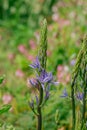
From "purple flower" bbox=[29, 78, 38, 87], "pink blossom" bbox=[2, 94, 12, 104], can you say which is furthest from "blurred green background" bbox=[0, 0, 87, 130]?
"purple flower" bbox=[29, 78, 38, 87]

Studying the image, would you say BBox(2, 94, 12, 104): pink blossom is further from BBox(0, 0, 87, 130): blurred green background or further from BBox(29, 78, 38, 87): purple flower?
BBox(29, 78, 38, 87): purple flower

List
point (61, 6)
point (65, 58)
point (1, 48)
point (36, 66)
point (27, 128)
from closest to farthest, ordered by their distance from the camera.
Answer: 1. point (36, 66)
2. point (27, 128)
3. point (65, 58)
4. point (1, 48)
5. point (61, 6)

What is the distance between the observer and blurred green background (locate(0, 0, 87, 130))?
3.61m

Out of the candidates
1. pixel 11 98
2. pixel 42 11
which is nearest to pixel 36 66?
pixel 11 98

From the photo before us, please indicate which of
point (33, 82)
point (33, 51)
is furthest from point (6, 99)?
point (33, 51)

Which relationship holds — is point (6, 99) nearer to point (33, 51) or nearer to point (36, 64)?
point (36, 64)

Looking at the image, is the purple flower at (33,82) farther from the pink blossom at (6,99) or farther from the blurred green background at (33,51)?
the pink blossom at (6,99)

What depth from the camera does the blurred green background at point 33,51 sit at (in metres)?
3.61

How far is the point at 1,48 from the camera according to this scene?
7.20 meters

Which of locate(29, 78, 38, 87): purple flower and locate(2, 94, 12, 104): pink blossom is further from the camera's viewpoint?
locate(2, 94, 12, 104): pink blossom

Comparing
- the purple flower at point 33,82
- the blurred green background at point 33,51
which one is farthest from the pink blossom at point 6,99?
the purple flower at point 33,82

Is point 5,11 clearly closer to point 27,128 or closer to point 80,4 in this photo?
point 80,4

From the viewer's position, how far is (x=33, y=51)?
6.27m

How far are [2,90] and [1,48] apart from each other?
2.84m
